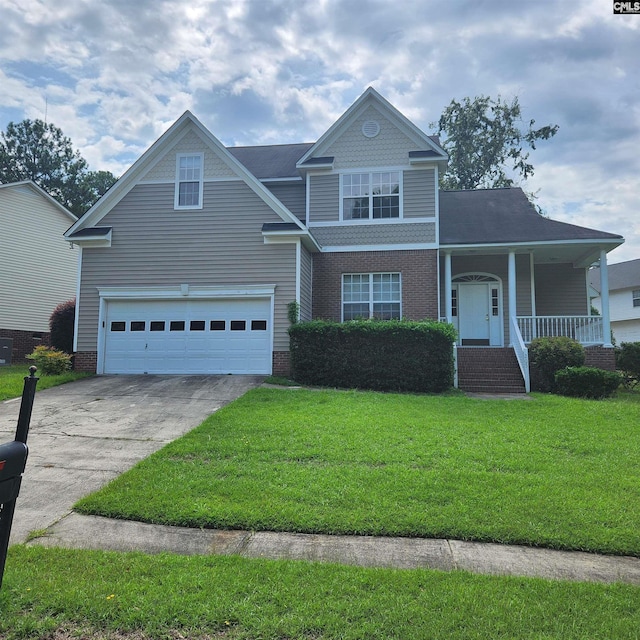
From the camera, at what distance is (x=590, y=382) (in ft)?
38.7

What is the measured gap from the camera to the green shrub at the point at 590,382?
11.8m

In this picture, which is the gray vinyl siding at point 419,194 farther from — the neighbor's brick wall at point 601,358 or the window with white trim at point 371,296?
the neighbor's brick wall at point 601,358

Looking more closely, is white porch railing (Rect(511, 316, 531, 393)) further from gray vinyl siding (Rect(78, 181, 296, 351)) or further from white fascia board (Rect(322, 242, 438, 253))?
gray vinyl siding (Rect(78, 181, 296, 351))

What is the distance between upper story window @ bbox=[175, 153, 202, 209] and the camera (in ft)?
48.7

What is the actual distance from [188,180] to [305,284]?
4.68m

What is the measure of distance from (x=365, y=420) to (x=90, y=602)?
558 centimetres

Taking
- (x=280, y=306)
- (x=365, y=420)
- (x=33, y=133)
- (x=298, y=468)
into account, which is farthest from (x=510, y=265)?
(x=33, y=133)

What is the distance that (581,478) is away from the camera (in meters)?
5.65

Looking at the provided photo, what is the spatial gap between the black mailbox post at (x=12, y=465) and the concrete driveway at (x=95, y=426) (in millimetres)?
2266

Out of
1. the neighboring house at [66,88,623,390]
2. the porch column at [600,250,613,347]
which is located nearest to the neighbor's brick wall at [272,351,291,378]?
the neighboring house at [66,88,623,390]

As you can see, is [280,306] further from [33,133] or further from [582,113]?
[33,133]

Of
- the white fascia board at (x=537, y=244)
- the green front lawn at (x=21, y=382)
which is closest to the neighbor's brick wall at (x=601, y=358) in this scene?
the white fascia board at (x=537, y=244)

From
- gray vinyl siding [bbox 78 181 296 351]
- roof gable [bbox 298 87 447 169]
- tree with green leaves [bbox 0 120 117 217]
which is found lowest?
gray vinyl siding [bbox 78 181 296 351]

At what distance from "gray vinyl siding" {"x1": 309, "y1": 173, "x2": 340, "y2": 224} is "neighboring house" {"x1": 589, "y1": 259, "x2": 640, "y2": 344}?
24602 mm
